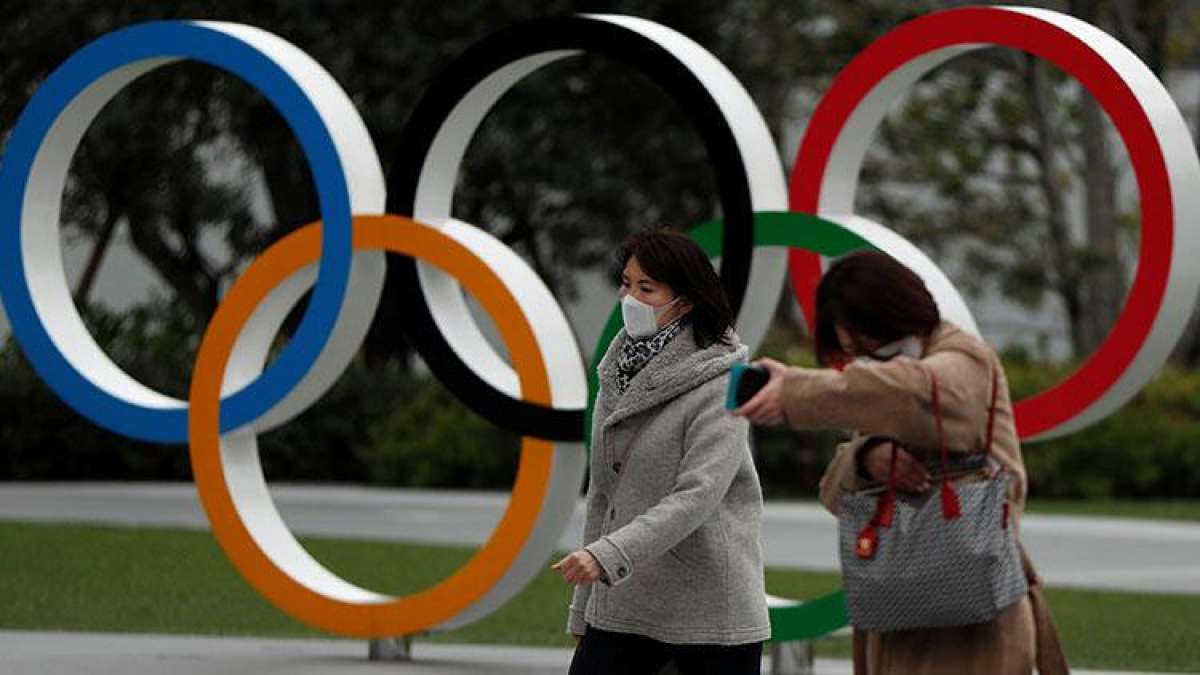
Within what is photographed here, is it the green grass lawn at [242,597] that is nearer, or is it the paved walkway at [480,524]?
the green grass lawn at [242,597]

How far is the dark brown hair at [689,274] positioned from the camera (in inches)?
253

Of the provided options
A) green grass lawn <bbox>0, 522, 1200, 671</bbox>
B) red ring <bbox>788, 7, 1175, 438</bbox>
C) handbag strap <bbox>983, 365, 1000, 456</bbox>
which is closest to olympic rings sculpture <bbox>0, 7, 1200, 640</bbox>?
red ring <bbox>788, 7, 1175, 438</bbox>

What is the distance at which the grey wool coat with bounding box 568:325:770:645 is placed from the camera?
6336 mm

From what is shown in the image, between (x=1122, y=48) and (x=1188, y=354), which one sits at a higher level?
(x=1122, y=48)

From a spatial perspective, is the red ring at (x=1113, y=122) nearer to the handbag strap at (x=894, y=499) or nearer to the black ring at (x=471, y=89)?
the black ring at (x=471, y=89)

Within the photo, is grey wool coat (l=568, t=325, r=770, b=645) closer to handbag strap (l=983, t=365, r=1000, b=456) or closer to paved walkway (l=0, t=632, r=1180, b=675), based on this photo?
handbag strap (l=983, t=365, r=1000, b=456)

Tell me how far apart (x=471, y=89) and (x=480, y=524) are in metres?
10.0

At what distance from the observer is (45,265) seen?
11406 millimetres

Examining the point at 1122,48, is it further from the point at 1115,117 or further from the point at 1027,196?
the point at 1027,196

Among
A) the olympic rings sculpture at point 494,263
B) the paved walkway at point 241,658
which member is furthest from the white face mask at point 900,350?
the paved walkway at point 241,658

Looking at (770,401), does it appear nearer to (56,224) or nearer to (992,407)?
(992,407)

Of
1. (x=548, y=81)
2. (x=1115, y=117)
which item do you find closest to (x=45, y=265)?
(x=1115, y=117)

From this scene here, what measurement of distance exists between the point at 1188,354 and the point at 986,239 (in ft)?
10.4

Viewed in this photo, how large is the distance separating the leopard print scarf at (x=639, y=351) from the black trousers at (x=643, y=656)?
0.66 m
